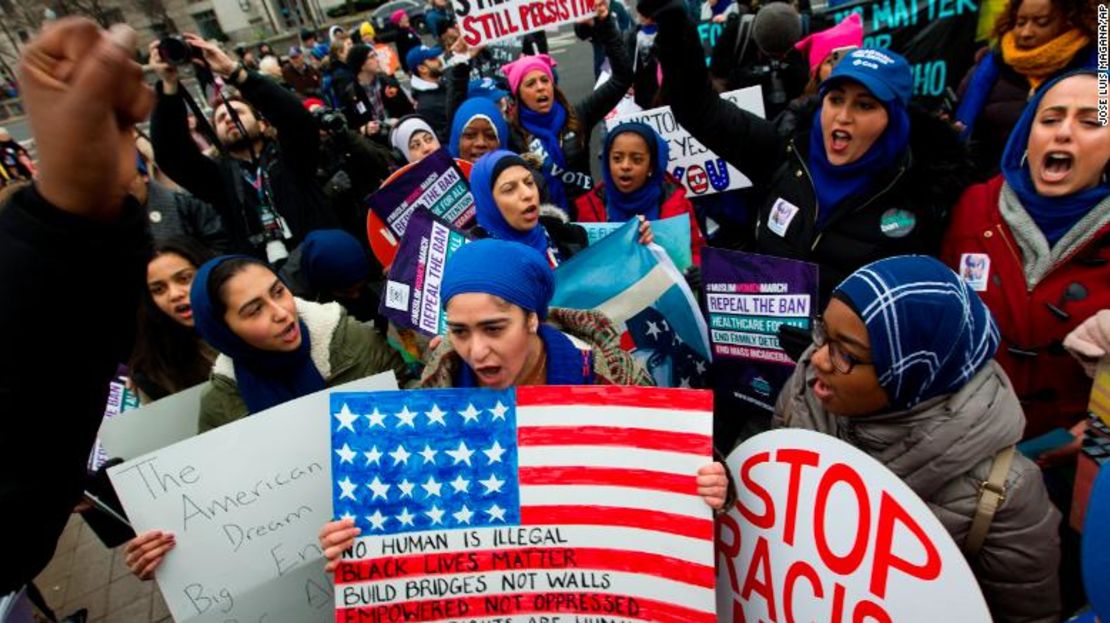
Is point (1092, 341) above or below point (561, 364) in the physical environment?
below

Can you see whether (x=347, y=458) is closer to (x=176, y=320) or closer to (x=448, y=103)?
(x=176, y=320)

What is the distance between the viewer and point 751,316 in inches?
90.6

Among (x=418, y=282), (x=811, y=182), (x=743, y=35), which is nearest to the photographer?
(x=811, y=182)

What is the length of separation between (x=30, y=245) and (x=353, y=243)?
2572mm

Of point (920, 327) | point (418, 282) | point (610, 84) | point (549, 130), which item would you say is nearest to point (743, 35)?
point (610, 84)

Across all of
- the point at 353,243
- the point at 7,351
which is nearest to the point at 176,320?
the point at 353,243

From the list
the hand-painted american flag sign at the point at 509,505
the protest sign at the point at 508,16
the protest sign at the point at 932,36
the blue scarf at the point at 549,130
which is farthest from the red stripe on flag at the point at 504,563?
the protest sign at the point at 932,36

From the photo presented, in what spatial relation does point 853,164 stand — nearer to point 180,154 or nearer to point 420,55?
point 180,154

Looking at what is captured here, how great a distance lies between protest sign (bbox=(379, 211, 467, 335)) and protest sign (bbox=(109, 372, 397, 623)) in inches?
26.7

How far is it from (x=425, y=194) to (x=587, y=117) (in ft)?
Answer: 7.34

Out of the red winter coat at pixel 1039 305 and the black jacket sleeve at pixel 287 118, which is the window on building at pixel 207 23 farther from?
the red winter coat at pixel 1039 305

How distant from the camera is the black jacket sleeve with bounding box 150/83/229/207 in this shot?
10.9ft

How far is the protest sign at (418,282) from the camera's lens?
2504mm

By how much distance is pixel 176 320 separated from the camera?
8.84 feet
